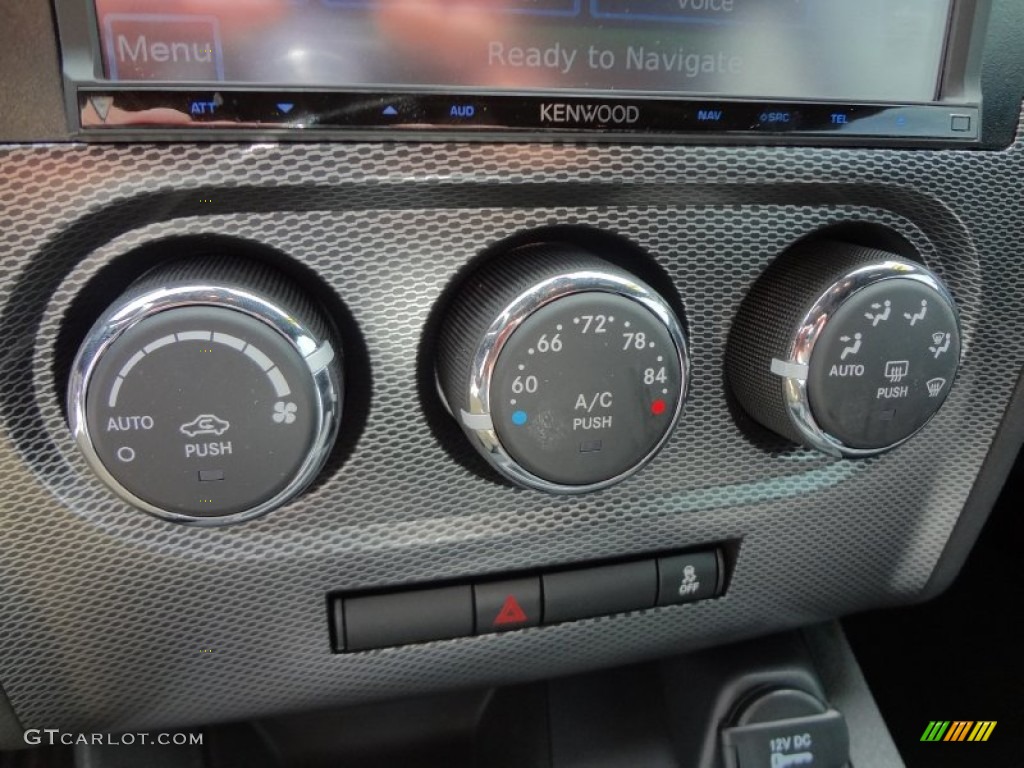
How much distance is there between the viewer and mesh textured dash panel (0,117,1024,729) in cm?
42

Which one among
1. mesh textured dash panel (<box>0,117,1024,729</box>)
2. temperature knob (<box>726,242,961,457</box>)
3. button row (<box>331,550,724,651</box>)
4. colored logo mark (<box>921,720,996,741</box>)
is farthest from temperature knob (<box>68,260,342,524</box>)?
colored logo mark (<box>921,720,996,741</box>)

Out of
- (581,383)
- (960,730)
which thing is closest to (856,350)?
(581,383)

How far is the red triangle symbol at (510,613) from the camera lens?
55 cm

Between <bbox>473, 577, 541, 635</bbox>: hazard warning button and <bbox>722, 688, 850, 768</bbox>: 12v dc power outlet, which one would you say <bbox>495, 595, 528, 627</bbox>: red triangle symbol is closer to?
<bbox>473, 577, 541, 635</bbox>: hazard warning button

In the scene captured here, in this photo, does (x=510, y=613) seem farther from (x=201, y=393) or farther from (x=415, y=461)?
(x=201, y=393)

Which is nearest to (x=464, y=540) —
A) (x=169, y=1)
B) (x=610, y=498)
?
(x=610, y=498)

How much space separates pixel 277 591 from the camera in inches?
20.3

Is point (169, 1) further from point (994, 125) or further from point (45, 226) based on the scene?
point (994, 125)

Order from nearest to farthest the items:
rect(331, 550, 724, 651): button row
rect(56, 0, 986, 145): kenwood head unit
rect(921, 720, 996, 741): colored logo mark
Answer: rect(56, 0, 986, 145): kenwood head unit
rect(331, 550, 724, 651): button row
rect(921, 720, 996, 741): colored logo mark

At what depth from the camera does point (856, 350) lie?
473 millimetres

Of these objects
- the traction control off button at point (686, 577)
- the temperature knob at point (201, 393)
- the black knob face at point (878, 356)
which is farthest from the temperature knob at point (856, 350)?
the temperature knob at point (201, 393)

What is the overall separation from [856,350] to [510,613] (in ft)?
0.87

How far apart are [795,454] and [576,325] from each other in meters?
0.22

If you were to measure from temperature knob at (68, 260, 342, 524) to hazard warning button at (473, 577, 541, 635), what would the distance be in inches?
7.0
